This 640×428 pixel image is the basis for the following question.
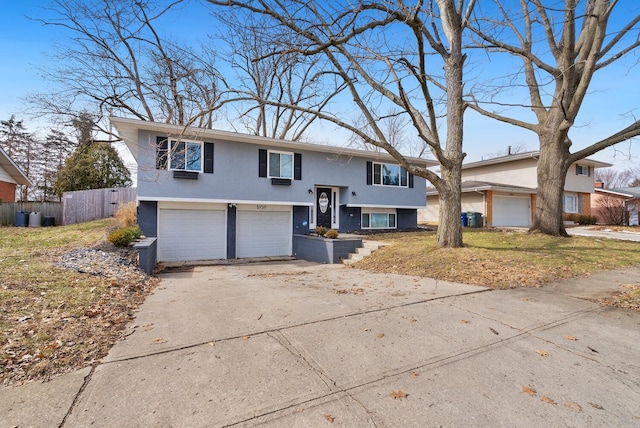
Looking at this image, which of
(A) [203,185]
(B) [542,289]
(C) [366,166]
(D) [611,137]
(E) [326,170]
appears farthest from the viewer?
Result: (C) [366,166]

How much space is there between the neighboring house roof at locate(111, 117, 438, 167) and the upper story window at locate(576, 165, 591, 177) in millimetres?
17372

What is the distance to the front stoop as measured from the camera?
11.1 metres

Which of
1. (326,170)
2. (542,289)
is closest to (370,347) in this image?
(542,289)

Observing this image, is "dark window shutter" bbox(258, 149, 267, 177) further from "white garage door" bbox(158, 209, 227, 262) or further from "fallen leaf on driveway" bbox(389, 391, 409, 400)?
"fallen leaf on driveway" bbox(389, 391, 409, 400)

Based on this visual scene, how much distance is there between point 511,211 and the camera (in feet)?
71.8

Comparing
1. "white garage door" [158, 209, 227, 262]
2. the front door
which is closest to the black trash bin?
"white garage door" [158, 209, 227, 262]

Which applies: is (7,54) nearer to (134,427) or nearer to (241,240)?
(241,240)

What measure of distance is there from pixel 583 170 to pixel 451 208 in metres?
23.7

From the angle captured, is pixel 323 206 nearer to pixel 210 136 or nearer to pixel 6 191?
pixel 210 136

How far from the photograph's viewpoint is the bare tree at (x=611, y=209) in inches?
974

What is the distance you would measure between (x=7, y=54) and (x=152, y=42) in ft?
32.5

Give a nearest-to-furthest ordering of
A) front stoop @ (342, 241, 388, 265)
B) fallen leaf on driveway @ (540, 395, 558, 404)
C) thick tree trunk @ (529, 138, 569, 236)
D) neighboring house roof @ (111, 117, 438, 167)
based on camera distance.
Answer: fallen leaf on driveway @ (540, 395, 558, 404), neighboring house roof @ (111, 117, 438, 167), front stoop @ (342, 241, 388, 265), thick tree trunk @ (529, 138, 569, 236)

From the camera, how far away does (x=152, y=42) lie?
1752 cm

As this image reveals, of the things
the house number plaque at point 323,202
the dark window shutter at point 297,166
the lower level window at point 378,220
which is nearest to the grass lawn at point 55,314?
the dark window shutter at point 297,166
